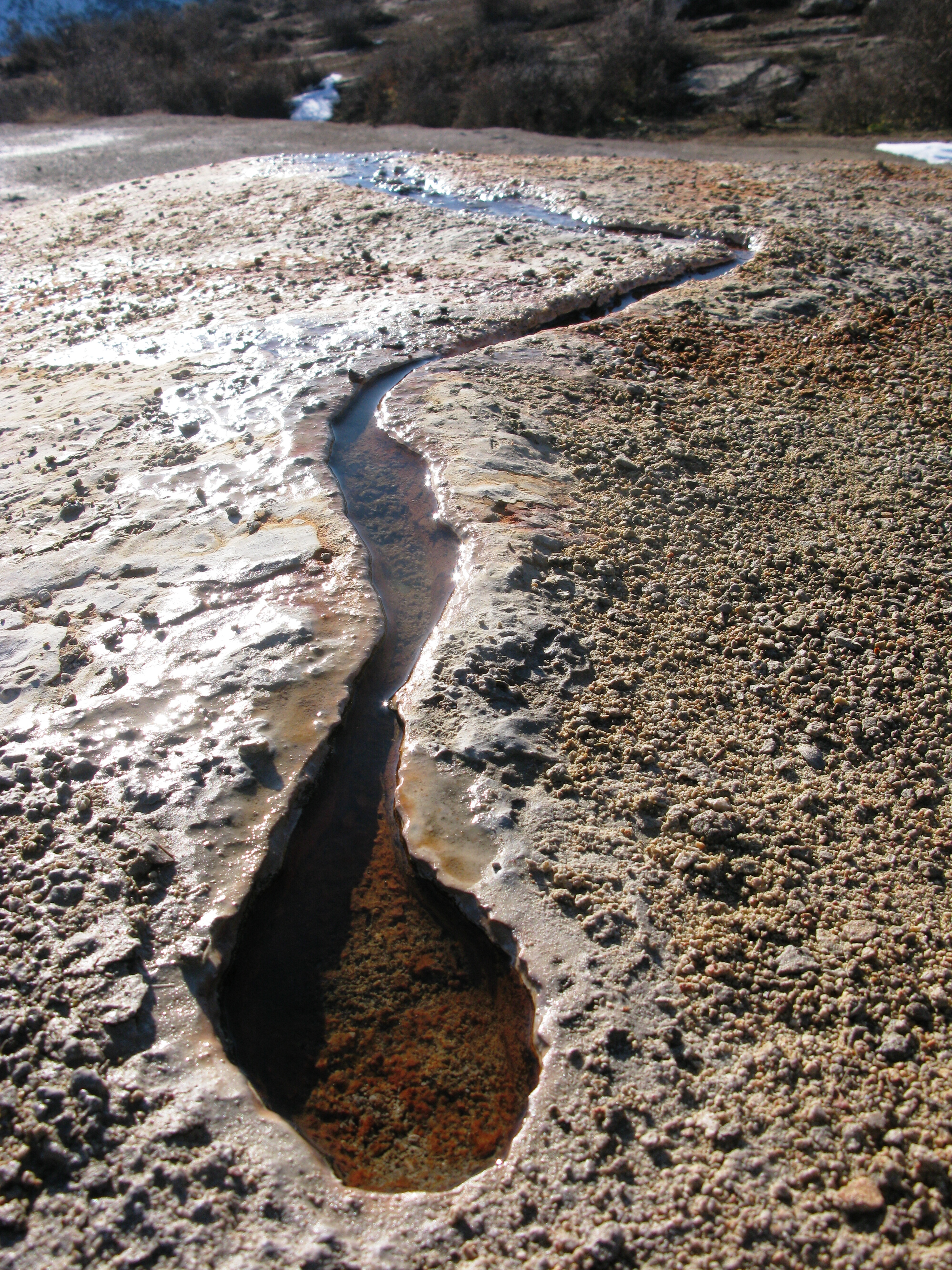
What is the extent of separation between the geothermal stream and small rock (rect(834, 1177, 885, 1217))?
2.13 feet

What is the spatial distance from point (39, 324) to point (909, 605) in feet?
17.7

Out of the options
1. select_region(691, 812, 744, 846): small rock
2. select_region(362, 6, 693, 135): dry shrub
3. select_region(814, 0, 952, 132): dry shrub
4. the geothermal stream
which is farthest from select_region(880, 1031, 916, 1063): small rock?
select_region(362, 6, 693, 135): dry shrub

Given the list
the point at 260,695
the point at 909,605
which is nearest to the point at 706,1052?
the point at 260,695

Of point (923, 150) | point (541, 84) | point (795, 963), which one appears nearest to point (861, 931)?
point (795, 963)

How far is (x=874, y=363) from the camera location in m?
4.60

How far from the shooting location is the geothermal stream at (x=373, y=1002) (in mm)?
1879

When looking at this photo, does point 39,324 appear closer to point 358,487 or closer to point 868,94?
point 358,487

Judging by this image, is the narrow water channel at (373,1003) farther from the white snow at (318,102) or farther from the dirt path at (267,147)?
the white snow at (318,102)

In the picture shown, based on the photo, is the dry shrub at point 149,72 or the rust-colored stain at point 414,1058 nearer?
the rust-colored stain at point 414,1058

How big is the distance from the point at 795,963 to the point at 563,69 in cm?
1335

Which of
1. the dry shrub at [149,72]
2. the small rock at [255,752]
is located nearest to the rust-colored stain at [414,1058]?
the small rock at [255,752]

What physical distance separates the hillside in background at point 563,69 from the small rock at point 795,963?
9769mm

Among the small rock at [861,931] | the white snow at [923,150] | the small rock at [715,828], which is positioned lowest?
the small rock at [861,931]

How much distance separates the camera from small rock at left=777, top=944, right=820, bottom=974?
205 cm
